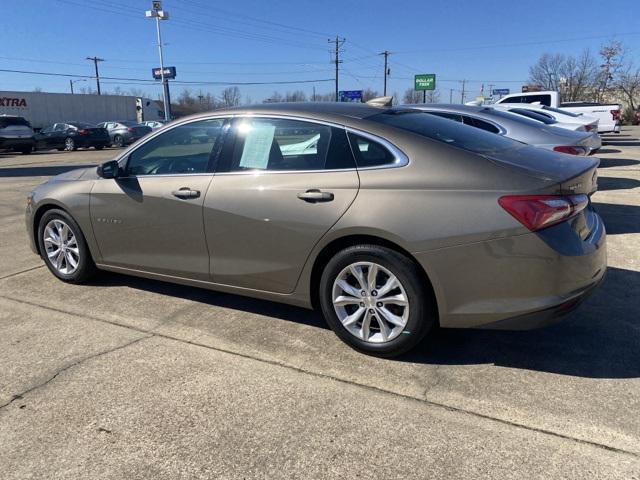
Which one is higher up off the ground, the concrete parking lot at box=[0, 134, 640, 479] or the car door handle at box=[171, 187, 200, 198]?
the car door handle at box=[171, 187, 200, 198]

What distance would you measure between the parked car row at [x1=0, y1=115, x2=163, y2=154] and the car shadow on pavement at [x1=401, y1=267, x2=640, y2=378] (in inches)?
869

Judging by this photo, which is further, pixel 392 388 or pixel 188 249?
pixel 188 249

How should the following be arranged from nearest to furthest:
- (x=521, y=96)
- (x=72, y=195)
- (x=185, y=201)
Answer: (x=185, y=201), (x=72, y=195), (x=521, y=96)

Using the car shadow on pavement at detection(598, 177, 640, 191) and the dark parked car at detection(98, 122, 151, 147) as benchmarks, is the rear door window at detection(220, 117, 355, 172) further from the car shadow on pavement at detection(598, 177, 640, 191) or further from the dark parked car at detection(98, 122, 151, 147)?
the dark parked car at detection(98, 122, 151, 147)

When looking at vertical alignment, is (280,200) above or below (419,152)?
below

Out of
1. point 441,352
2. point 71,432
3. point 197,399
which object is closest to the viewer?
point 71,432

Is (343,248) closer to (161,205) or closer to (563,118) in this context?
(161,205)

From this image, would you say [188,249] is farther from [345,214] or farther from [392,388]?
[392,388]

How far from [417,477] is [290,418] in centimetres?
75

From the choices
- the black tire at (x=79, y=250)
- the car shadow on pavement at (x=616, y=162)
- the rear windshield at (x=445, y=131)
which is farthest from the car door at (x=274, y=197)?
the car shadow on pavement at (x=616, y=162)

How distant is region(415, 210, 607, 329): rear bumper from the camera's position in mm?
2822

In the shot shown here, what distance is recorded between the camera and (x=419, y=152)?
3.16 m

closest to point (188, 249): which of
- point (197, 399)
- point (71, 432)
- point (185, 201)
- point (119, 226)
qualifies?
point (185, 201)

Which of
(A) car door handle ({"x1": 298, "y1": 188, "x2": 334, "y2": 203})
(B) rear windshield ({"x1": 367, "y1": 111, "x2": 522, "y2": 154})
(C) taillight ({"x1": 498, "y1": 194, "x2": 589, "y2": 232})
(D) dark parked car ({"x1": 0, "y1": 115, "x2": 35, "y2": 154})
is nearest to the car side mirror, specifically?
(A) car door handle ({"x1": 298, "y1": 188, "x2": 334, "y2": 203})
